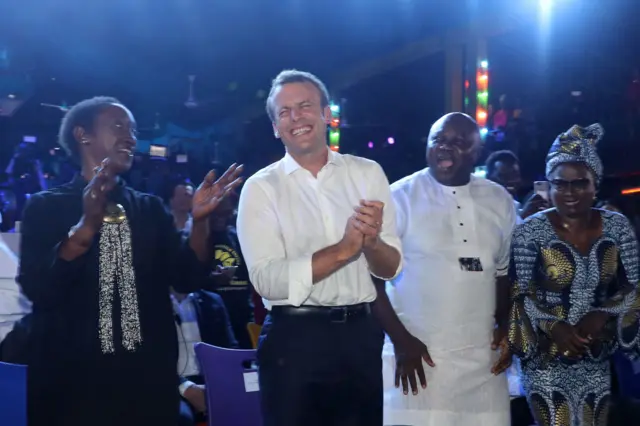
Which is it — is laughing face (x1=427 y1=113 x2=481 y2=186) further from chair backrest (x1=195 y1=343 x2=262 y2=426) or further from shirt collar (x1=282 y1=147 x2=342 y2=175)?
chair backrest (x1=195 y1=343 x2=262 y2=426)

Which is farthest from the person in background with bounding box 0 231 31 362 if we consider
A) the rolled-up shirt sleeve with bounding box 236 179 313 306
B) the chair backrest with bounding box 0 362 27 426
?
the rolled-up shirt sleeve with bounding box 236 179 313 306

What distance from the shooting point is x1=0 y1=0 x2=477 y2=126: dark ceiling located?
7398 millimetres

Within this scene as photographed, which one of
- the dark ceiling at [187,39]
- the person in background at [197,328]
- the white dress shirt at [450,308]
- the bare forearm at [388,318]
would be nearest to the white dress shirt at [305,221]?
the bare forearm at [388,318]

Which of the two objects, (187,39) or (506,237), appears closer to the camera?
(506,237)

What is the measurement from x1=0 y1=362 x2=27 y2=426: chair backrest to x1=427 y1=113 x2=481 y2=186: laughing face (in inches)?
70.9

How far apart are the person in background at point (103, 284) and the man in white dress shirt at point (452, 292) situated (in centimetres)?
100

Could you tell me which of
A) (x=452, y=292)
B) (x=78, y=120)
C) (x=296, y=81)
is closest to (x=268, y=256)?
(x=296, y=81)

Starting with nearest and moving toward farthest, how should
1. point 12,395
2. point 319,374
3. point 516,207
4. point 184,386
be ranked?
point 319,374 → point 12,395 → point 516,207 → point 184,386

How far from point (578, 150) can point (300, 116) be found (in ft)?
4.41

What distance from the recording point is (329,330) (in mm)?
2055

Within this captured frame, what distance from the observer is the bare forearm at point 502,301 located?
2.88m

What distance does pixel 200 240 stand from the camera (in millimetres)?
2188

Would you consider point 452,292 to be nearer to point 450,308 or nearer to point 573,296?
point 450,308

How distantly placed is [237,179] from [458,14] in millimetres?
6731
